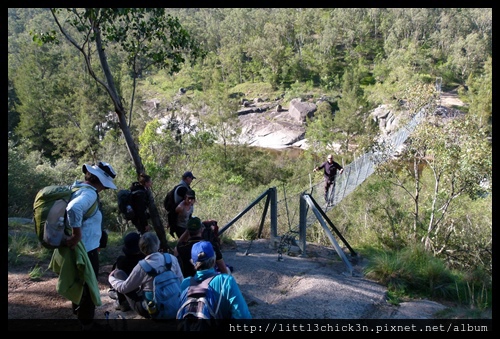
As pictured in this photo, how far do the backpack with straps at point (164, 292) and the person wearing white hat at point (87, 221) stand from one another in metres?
0.37

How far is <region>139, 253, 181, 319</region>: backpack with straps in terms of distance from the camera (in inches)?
91.7

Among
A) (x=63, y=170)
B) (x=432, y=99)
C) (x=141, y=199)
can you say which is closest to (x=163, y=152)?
(x=63, y=170)

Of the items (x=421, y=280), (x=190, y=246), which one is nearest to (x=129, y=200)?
(x=190, y=246)

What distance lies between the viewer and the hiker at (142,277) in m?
2.35

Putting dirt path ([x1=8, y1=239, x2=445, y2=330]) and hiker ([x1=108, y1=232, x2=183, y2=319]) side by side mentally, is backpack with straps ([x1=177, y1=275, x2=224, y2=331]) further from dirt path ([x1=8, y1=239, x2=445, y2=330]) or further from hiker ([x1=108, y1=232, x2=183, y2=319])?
dirt path ([x1=8, y1=239, x2=445, y2=330])

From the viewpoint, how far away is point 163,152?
50.5ft

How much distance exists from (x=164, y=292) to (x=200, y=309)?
56cm

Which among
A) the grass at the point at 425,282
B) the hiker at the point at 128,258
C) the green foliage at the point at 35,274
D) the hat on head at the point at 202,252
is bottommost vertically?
the grass at the point at 425,282

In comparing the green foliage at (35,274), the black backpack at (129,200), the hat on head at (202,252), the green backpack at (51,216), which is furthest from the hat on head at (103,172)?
the green foliage at (35,274)

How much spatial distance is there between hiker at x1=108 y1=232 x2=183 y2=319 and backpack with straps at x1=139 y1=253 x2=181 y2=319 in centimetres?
3

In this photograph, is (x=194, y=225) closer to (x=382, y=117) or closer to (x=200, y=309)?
(x=200, y=309)

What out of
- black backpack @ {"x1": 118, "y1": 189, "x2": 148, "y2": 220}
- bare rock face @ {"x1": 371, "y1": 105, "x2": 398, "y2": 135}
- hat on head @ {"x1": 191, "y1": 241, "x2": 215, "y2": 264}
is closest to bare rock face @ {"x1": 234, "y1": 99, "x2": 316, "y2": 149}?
bare rock face @ {"x1": 371, "y1": 105, "x2": 398, "y2": 135}

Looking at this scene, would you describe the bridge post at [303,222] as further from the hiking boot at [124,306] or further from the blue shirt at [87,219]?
the blue shirt at [87,219]
